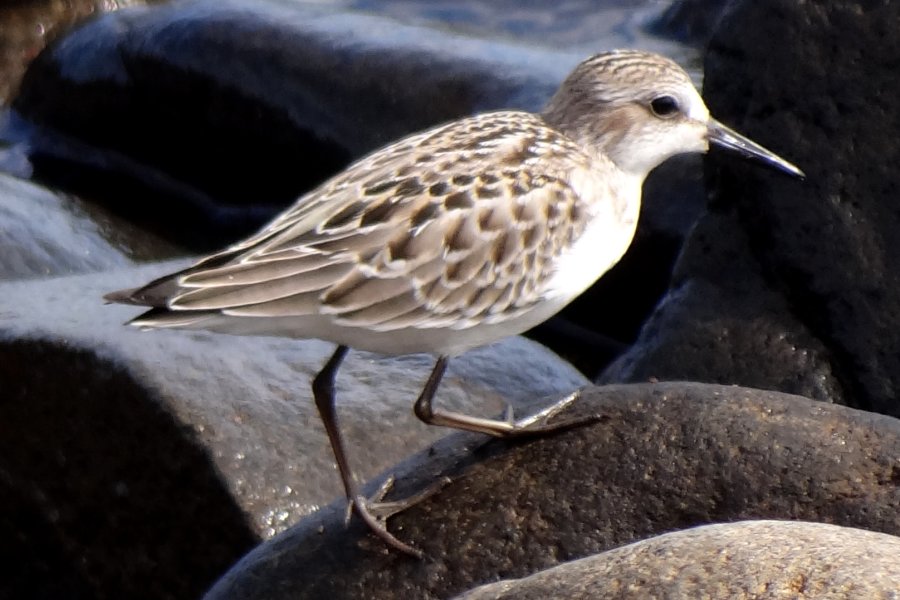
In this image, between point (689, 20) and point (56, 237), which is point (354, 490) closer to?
point (56, 237)

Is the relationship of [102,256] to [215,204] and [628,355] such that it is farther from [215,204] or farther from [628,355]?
[628,355]

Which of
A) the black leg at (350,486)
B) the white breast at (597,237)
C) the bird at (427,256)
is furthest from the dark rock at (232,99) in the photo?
the black leg at (350,486)

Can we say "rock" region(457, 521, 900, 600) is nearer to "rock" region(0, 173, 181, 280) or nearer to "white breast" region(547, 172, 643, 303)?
"white breast" region(547, 172, 643, 303)

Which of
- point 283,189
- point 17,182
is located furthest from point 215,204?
point 17,182

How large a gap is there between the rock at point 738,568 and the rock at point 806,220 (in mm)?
2654

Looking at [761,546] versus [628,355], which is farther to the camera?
[628,355]

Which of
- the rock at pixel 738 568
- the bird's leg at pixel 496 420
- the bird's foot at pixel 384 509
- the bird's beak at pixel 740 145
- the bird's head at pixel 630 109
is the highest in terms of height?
the bird's head at pixel 630 109

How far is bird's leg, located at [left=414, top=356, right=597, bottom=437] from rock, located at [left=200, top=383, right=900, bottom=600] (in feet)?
0.15

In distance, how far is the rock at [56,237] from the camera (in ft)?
26.0

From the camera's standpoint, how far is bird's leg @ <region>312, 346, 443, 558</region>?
4.67 meters

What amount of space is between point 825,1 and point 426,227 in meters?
2.35

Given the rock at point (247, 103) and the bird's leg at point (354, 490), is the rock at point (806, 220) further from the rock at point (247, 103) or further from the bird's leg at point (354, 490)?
the bird's leg at point (354, 490)

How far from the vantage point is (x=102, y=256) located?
28.2 ft

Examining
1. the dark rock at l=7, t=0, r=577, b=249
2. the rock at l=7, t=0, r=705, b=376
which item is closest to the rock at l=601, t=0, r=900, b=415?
the rock at l=7, t=0, r=705, b=376
